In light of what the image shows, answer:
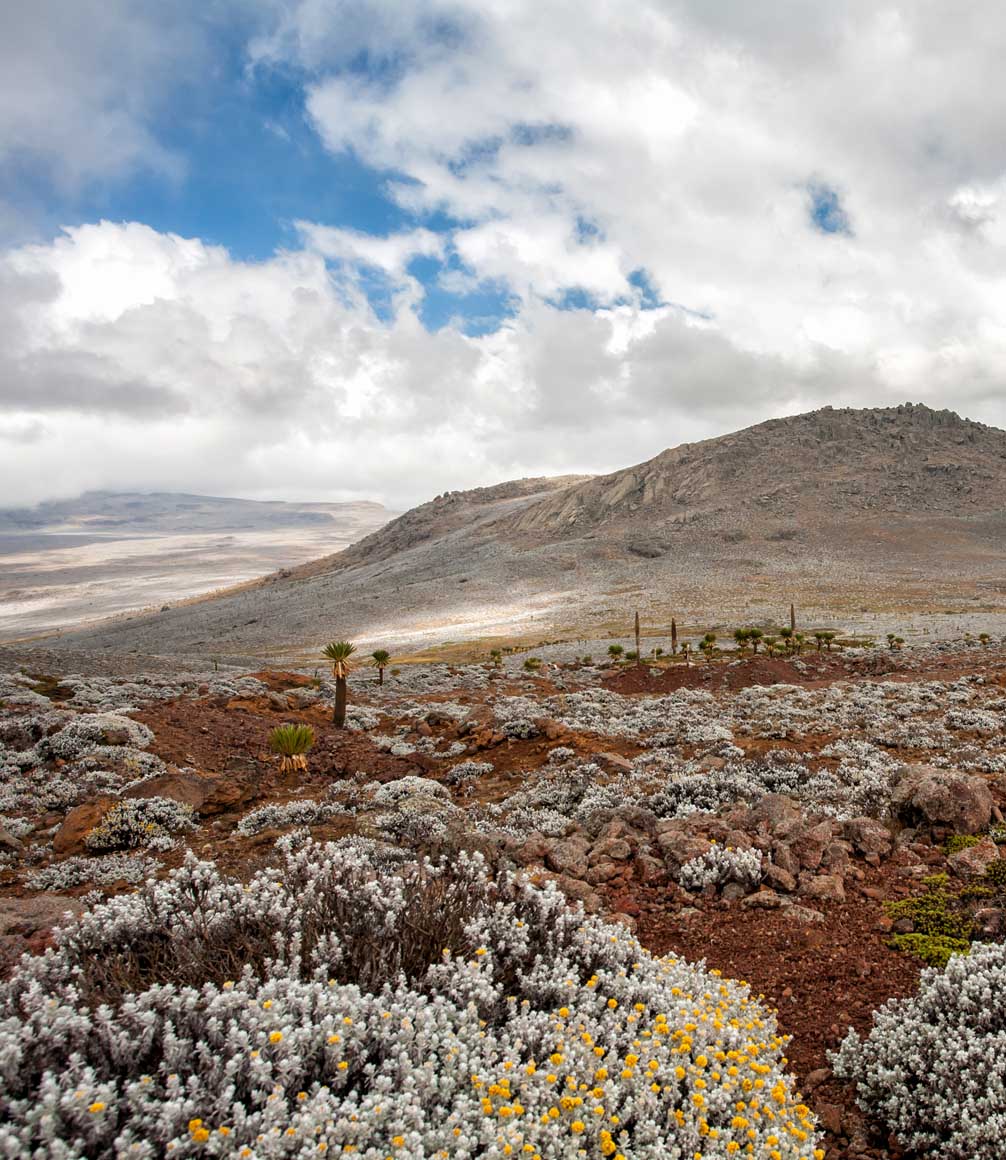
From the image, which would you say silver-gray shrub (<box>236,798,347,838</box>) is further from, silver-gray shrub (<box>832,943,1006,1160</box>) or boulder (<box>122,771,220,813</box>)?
silver-gray shrub (<box>832,943,1006,1160</box>)

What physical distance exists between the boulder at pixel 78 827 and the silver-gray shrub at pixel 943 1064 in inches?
382

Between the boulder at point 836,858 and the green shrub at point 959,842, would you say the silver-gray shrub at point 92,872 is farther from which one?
the green shrub at point 959,842

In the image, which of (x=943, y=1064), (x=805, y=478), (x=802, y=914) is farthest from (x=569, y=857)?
(x=805, y=478)

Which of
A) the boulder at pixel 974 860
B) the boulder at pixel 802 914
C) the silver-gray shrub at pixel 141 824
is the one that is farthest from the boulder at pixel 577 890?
the silver-gray shrub at pixel 141 824

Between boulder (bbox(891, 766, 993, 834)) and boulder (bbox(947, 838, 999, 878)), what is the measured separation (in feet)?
1.82

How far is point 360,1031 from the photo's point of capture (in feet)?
11.5

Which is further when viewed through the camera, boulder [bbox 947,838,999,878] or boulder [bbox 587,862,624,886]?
boulder [bbox 587,862,624,886]

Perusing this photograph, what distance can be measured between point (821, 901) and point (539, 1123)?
431cm

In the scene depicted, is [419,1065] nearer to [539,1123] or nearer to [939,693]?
[539,1123]

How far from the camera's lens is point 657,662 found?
120 feet

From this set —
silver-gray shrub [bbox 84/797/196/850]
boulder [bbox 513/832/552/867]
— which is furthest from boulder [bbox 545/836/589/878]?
silver-gray shrub [bbox 84/797/196/850]

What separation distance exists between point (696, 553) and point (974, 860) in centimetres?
10293

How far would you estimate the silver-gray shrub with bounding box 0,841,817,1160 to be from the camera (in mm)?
2926

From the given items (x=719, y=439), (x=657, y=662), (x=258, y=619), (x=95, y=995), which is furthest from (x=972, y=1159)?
(x=719, y=439)
